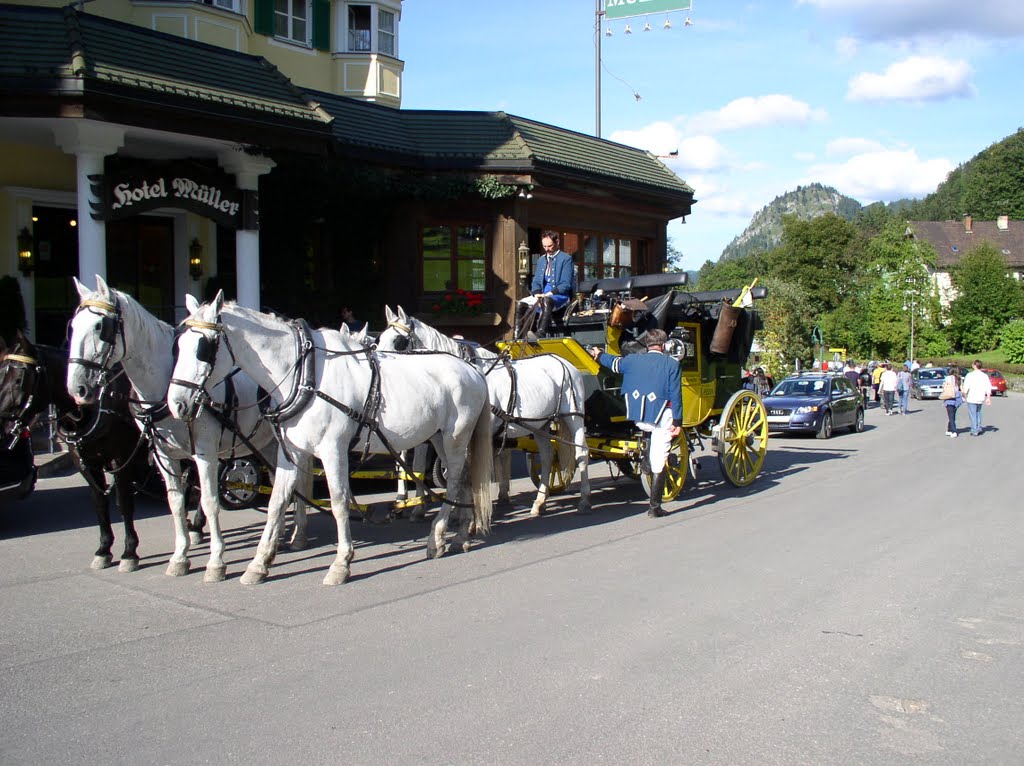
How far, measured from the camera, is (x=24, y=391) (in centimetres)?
781

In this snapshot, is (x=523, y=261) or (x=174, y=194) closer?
(x=174, y=194)

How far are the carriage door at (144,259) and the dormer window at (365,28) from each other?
29.7 ft

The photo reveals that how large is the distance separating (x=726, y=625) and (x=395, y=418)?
321 centimetres

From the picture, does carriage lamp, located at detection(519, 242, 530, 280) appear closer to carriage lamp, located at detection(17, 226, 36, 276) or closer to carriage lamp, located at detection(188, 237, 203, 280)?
carriage lamp, located at detection(188, 237, 203, 280)

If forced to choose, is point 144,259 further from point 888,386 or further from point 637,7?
point 888,386

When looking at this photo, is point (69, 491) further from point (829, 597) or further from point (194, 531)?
point (829, 597)

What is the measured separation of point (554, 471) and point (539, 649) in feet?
21.9

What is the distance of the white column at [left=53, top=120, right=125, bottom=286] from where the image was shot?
1318 cm

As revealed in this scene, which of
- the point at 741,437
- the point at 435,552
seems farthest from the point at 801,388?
the point at 435,552

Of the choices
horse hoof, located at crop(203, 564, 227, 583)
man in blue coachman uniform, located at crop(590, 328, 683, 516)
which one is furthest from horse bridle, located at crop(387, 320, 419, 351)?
horse hoof, located at crop(203, 564, 227, 583)

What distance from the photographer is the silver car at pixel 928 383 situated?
134 ft

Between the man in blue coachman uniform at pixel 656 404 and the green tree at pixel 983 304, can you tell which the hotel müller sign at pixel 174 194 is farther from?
the green tree at pixel 983 304

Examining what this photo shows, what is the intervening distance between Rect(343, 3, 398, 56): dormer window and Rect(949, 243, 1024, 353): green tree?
56.9m

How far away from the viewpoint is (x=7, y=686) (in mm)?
5043
